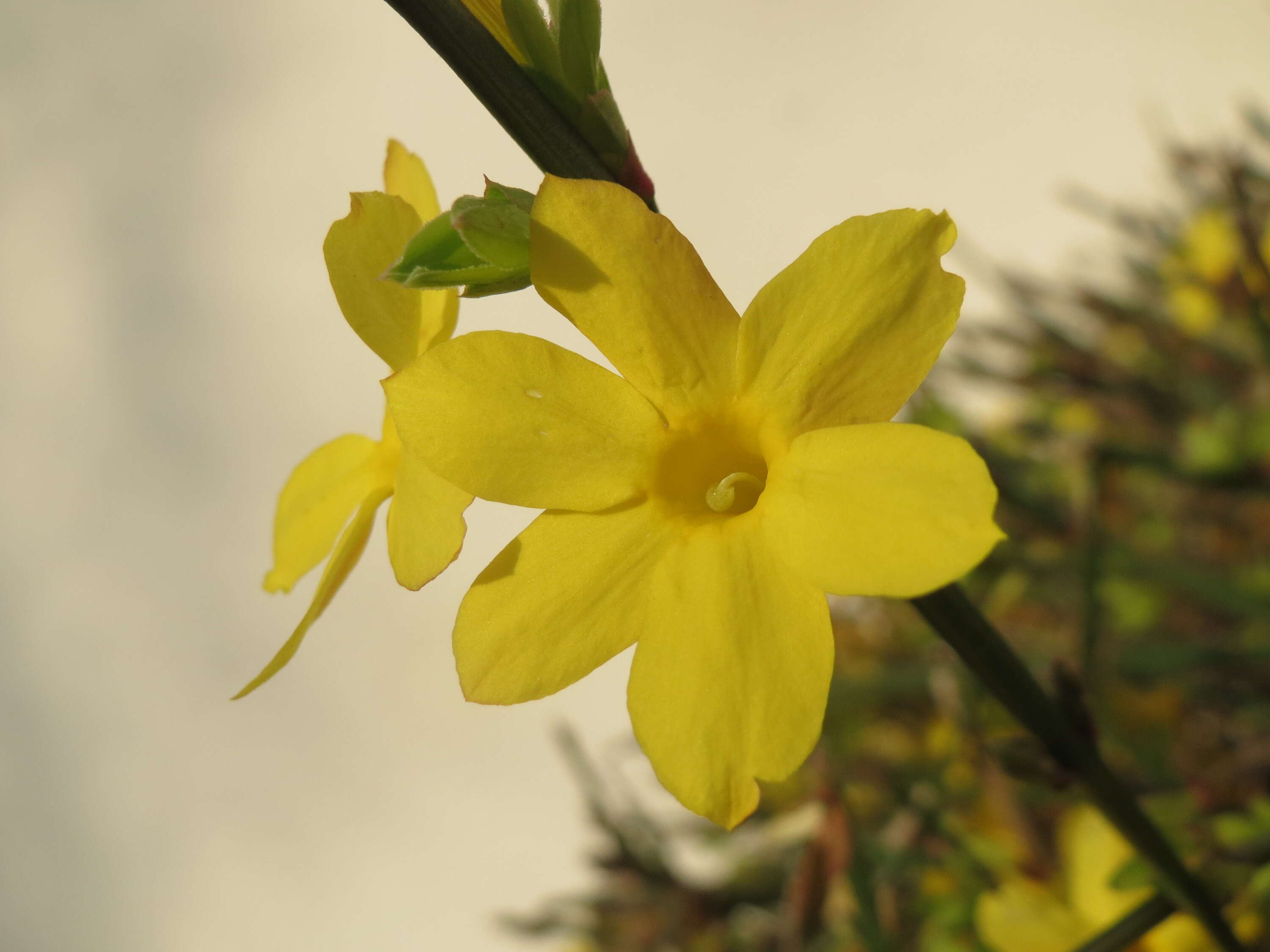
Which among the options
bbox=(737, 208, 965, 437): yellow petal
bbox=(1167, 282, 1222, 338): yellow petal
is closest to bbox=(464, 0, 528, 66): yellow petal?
bbox=(737, 208, 965, 437): yellow petal

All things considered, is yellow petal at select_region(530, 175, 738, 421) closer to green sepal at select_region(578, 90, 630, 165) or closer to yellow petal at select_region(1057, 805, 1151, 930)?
green sepal at select_region(578, 90, 630, 165)

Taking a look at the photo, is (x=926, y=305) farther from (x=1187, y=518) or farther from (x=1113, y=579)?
(x=1187, y=518)

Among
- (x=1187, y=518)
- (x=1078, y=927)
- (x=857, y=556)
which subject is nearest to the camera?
(x=857, y=556)

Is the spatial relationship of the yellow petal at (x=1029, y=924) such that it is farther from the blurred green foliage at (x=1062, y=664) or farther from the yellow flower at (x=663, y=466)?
the yellow flower at (x=663, y=466)

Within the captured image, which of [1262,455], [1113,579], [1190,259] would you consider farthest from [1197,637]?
[1190,259]

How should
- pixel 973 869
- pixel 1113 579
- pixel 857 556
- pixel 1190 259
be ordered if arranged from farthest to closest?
pixel 1190 259, pixel 1113 579, pixel 973 869, pixel 857 556

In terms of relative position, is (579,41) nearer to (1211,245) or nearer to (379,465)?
(379,465)
